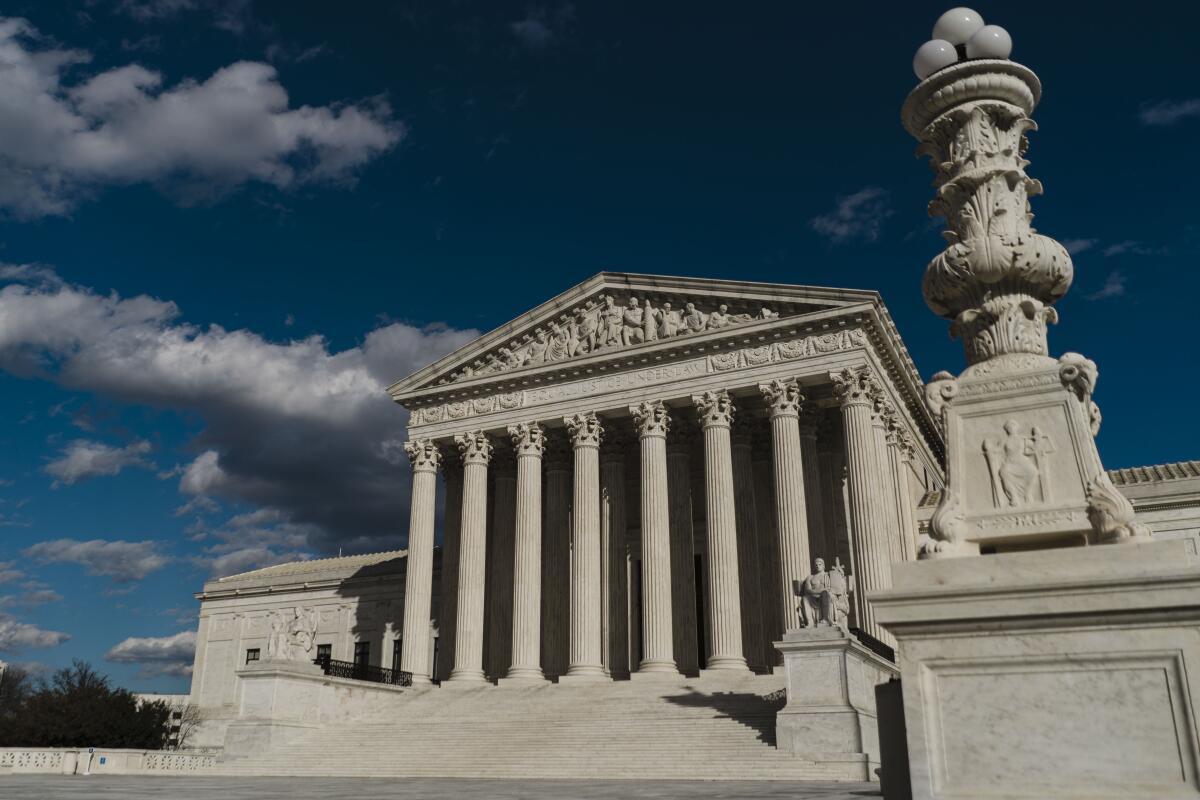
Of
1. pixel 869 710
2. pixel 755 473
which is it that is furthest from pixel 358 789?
pixel 755 473

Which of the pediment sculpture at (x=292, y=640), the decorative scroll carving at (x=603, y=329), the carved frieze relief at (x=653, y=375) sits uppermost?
the decorative scroll carving at (x=603, y=329)

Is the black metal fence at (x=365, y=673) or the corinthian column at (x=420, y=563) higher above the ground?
the corinthian column at (x=420, y=563)

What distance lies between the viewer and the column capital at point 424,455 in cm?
4066

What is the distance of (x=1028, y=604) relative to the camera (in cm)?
533

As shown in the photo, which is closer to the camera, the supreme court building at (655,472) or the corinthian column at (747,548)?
the supreme court building at (655,472)

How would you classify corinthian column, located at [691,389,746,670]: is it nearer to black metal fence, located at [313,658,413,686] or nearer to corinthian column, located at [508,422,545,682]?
corinthian column, located at [508,422,545,682]

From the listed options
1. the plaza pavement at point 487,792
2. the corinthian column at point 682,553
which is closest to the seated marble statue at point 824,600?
the plaza pavement at point 487,792

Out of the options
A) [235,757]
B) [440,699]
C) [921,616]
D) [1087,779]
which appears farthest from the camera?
[440,699]

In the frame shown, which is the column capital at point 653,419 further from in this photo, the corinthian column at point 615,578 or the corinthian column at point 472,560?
the corinthian column at point 472,560

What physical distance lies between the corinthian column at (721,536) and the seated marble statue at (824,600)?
25.9 ft

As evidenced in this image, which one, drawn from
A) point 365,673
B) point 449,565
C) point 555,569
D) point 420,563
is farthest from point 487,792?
point 449,565

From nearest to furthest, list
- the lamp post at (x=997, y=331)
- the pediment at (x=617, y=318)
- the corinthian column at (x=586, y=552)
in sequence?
1. the lamp post at (x=997, y=331)
2. the pediment at (x=617, y=318)
3. the corinthian column at (x=586, y=552)

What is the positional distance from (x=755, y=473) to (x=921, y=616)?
33.6 m

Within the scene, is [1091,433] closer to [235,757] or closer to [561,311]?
[235,757]
